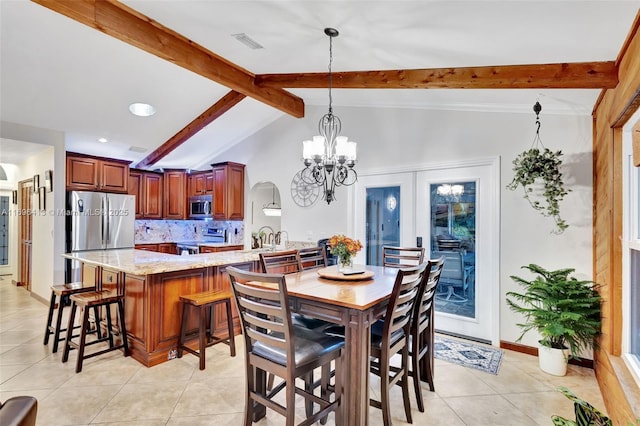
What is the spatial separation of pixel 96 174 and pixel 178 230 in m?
2.15

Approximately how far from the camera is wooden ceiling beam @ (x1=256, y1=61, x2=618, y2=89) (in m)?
2.29

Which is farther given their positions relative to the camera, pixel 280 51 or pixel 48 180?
pixel 48 180

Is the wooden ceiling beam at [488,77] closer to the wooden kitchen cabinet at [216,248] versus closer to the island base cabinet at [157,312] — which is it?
the island base cabinet at [157,312]

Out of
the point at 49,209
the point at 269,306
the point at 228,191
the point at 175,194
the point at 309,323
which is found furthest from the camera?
the point at 175,194

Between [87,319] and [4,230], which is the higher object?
[4,230]

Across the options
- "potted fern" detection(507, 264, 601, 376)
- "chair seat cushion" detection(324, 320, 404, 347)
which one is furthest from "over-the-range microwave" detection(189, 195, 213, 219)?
"potted fern" detection(507, 264, 601, 376)

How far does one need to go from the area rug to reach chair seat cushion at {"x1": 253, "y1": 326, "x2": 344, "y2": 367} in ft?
5.79

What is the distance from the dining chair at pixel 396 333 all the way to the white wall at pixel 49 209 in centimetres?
499

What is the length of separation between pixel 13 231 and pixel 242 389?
7.21m

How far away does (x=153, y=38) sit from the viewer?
3062 millimetres

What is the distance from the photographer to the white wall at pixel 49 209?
15.0 feet

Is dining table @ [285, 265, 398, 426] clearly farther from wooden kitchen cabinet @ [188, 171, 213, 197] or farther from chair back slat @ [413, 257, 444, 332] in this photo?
wooden kitchen cabinet @ [188, 171, 213, 197]

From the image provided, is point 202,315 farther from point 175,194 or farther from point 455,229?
point 175,194

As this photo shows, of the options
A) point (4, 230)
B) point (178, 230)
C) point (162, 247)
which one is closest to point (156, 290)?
point (162, 247)
